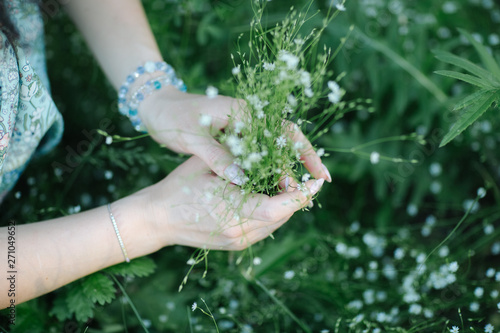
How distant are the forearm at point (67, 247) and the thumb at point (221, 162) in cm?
27

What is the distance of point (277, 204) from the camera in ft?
3.04

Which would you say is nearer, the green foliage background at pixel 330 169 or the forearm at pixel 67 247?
the forearm at pixel 67 247

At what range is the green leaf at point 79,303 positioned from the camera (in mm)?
1156

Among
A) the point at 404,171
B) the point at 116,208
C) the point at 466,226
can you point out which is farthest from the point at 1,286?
the point at 466,226

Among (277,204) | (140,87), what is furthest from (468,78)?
(140,87)

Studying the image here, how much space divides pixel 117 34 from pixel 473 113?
102cm

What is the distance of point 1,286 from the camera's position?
976mm

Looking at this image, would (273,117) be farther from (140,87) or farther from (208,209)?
(140,87)

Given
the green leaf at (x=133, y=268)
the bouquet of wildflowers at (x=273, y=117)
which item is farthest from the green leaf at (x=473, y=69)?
the green leaf at (x=133, y=268)

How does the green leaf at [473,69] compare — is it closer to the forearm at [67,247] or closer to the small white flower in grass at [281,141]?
the small white flower in grass at [281,141]

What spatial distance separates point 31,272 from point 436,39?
1857 mm

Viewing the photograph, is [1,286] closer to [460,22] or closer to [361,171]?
[361,171]

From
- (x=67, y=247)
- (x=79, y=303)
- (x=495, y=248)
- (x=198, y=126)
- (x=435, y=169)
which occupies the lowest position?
(x=495, y=248)

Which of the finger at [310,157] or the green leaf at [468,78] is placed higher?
the green leaf at [468,78]
